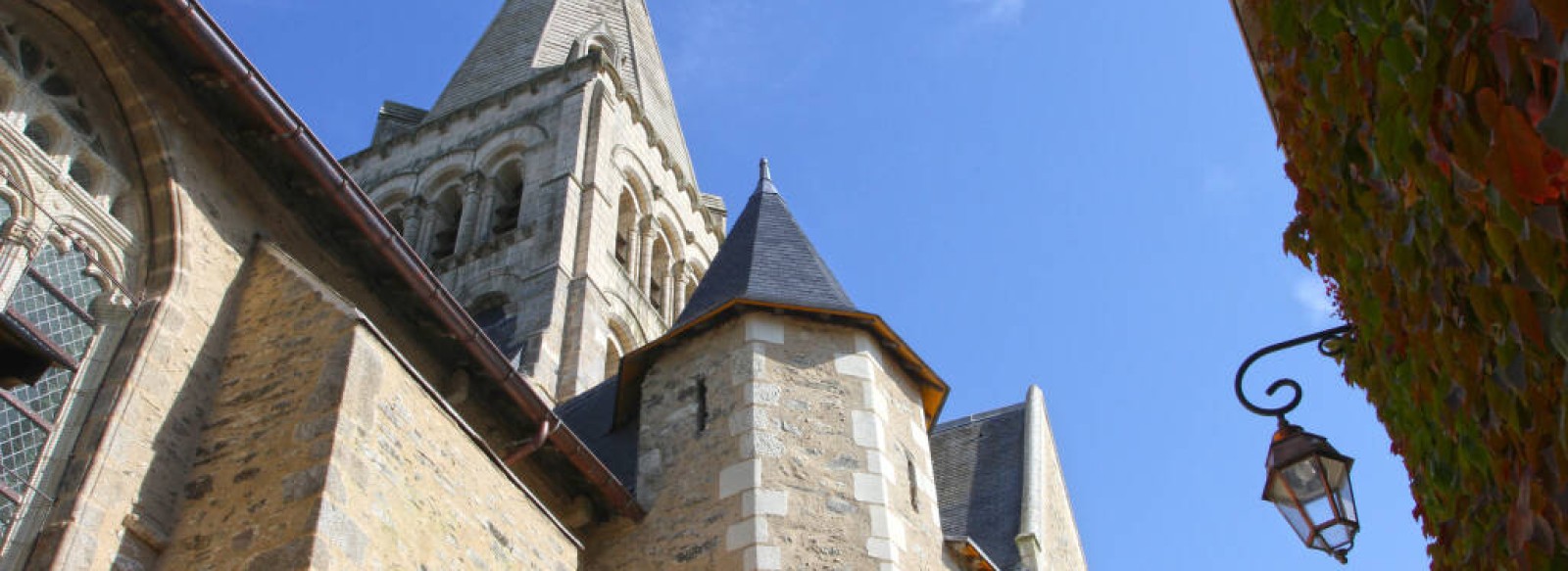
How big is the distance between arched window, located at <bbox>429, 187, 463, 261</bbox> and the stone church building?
11148mm

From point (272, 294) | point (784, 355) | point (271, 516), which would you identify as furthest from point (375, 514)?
point (784, 355)

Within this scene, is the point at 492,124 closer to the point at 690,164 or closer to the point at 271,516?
the point at 690,164

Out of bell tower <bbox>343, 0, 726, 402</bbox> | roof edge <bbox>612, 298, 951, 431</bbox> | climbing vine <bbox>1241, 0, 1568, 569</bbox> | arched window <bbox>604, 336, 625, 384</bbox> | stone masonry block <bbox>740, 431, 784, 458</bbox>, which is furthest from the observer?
arched window <bbox>604, 336, 625, 384</bbox>

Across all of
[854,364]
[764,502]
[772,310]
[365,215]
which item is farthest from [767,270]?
[365,215]

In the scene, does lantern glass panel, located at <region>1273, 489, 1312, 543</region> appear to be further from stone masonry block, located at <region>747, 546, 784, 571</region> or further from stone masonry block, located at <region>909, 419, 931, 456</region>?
stone masonry block, located at <region>909, 419, 931, 456</region>

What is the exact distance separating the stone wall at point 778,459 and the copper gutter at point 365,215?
43 cm

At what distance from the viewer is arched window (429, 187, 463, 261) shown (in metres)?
23.2

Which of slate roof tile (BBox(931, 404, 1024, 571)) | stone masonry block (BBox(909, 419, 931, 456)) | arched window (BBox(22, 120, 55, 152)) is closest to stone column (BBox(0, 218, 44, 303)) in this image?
arched window (BBox(22, 120, 55, 152))

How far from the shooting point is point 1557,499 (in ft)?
6.94

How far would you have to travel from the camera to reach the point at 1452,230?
2326mm

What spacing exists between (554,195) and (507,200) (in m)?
2.45

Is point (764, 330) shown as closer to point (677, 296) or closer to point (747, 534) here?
point (747, 534)

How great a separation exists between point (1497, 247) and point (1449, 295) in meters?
0.45

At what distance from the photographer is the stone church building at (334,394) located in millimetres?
5648
